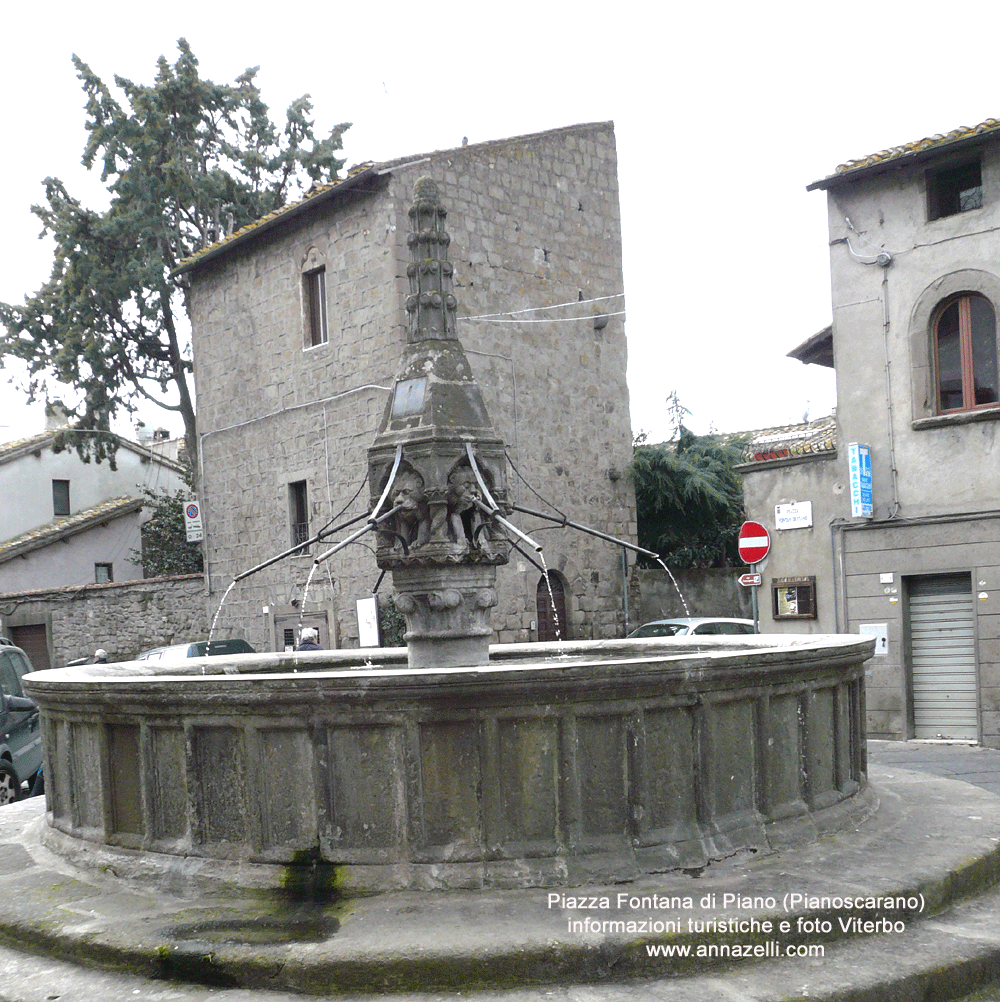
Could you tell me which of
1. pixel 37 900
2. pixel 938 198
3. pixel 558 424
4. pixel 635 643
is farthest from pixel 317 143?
pixel 37 900

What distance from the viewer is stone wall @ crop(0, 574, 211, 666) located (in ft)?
88.6

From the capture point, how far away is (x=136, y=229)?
2891 cm

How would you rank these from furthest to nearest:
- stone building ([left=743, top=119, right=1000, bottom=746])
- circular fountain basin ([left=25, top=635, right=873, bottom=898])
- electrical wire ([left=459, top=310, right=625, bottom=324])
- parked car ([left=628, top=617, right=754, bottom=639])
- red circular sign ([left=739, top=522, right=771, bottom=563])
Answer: electrical wire ([left=459, top=310, right=625, bottom=324]) < parked car ([left=628, top=617, right=754, bottom=639]) < red circular sign ([left=739, top=522, right=771, bottom=563]) < stone building ([left=743, top=119, right=1000, bottom=746]) < circular fountain basin ([left=25, top=635, right=873, bottom=898])

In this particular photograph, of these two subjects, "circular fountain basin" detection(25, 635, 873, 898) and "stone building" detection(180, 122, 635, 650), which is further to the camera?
"stone building" detection(180, 122, 635, 650)

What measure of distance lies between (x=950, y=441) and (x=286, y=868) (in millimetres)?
11634

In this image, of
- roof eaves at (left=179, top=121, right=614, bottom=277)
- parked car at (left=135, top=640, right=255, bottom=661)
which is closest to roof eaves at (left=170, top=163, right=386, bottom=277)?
roof eaves at (left=179, top=121, right=614, bottom=277)

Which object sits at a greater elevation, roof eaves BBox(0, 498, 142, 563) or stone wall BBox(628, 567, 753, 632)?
roof eaves BBox(0, 498, 142, 563)

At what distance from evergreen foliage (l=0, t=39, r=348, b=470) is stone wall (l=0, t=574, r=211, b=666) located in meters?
3.94

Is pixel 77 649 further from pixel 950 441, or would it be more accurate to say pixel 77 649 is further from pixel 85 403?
pixel 950 441

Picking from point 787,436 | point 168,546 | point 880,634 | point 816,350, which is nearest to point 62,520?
point 168,546

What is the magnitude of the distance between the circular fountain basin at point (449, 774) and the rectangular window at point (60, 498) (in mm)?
31825

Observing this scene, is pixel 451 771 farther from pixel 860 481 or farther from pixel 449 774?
pixel 860 481

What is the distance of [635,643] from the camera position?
400 inches

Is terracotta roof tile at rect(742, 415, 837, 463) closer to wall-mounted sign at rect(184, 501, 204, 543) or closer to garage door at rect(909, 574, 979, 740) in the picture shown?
garage door at rect(909, 574, 979, 740)
